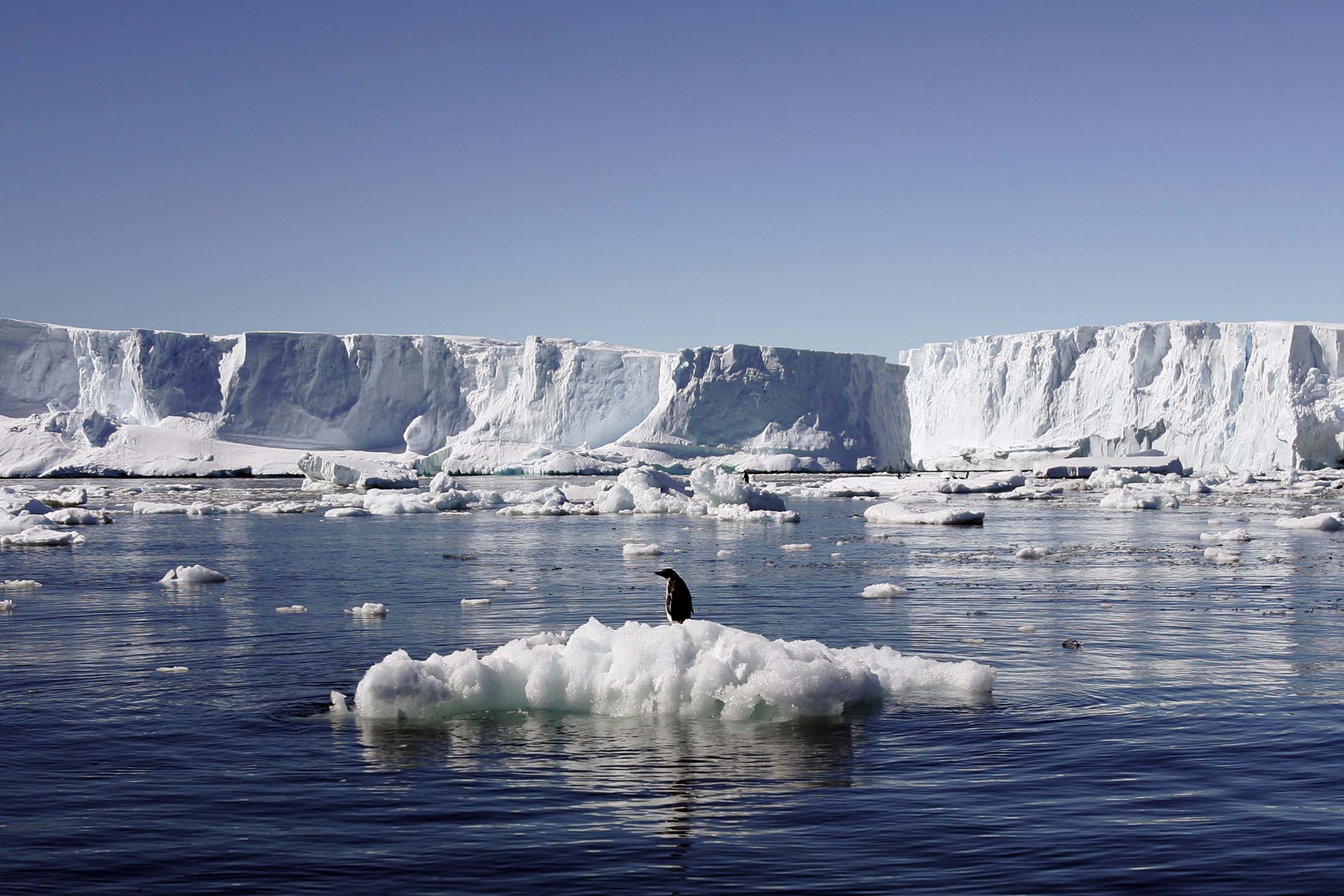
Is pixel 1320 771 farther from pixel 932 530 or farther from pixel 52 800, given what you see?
pixel 932 530

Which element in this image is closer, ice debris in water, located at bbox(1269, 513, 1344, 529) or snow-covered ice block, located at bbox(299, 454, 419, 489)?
ice debris in water, located at bbox(1269, 513, 1344, 529)

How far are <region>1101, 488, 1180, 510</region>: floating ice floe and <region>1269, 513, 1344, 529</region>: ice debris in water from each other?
928 cm

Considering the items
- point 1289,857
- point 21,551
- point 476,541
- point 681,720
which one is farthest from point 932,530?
point 1289,857

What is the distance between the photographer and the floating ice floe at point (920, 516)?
30.5m

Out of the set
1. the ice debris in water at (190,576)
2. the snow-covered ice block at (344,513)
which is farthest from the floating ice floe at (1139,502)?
the ice debris in water at (190,576)

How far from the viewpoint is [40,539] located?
2492cm

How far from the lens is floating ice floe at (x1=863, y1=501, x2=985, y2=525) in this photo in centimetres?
3045

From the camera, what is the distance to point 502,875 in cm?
522

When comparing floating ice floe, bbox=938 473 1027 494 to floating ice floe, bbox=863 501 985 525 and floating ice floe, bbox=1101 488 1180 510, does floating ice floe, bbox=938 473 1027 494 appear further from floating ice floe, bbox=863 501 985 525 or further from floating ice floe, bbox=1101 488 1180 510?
floating ice floe, bbox=863 501 985 525

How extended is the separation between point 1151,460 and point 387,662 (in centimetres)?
6225

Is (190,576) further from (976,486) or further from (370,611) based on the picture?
(976,486)

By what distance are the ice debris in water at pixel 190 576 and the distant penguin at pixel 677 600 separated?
9.58 metres

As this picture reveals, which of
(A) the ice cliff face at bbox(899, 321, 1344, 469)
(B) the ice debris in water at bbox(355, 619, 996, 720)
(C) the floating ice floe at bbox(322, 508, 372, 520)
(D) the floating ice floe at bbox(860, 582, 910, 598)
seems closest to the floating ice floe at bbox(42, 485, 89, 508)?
(C) the floating ice floe at bbox(322, 508, 372, 520)

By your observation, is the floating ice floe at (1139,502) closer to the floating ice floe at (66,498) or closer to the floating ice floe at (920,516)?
the floating ice floe at (920,516)
